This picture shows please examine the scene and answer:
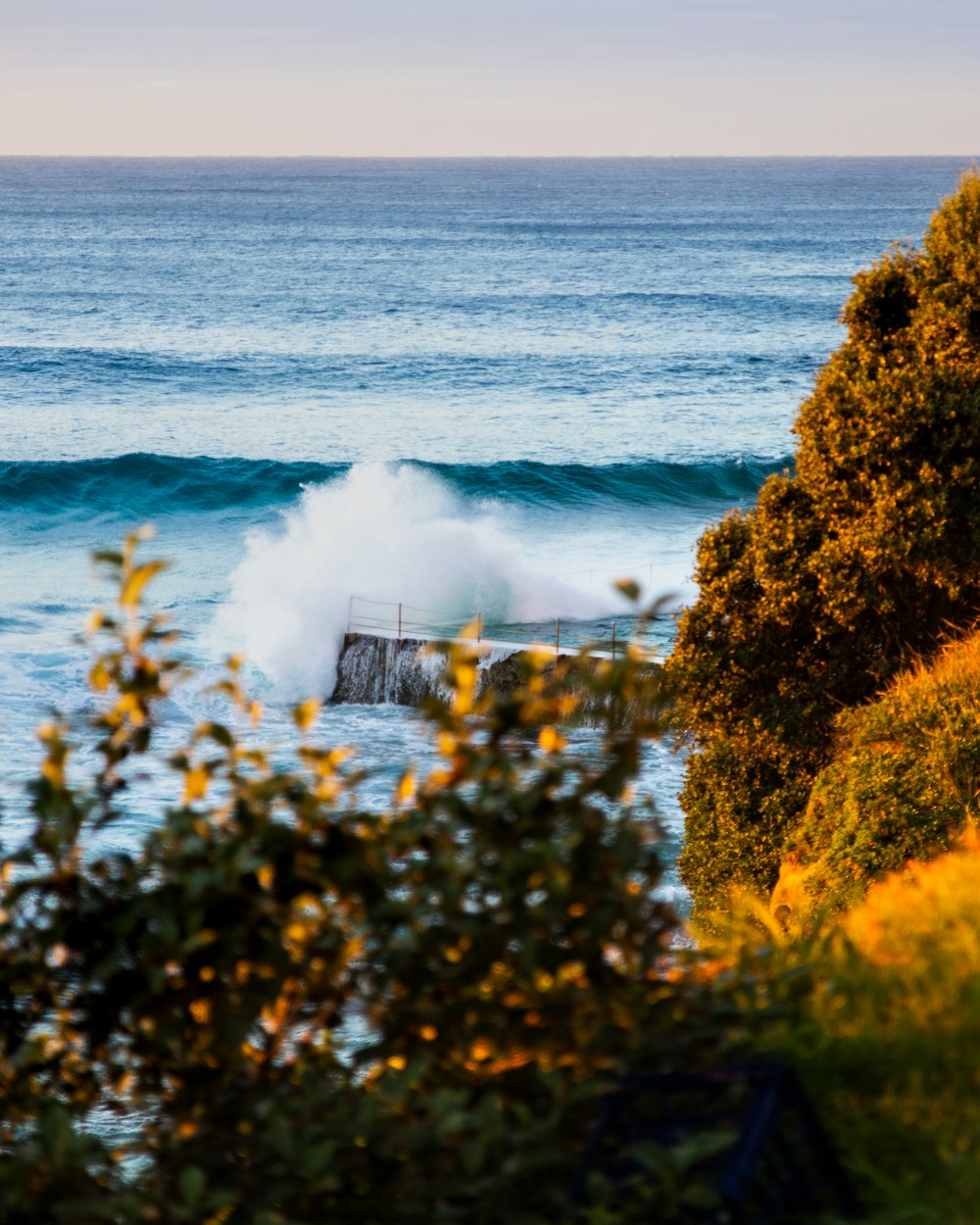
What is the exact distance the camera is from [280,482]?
41.6 meters

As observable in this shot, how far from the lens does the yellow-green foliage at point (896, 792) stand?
8.60m

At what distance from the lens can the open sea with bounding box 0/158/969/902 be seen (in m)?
28.5

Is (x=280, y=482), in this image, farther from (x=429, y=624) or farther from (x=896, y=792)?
(x=896, y=792)

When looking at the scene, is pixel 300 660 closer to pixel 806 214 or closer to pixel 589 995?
pixel 589 995

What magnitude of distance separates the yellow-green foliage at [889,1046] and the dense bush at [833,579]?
8406 millimetres

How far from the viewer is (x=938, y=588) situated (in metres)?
12.3

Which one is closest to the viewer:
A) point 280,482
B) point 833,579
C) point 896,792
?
point 896,792

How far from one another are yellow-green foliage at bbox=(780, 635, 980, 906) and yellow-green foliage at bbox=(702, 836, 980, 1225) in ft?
15.8

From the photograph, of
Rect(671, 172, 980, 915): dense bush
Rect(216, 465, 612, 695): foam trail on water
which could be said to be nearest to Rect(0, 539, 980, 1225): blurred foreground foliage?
Rect(671, 172, 980, 915): dense bush

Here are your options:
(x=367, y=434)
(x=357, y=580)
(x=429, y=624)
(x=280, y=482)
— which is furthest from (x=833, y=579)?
(x=367, y=434)

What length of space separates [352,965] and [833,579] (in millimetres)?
9601

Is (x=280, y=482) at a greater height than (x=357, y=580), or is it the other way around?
(x=280, y=482)

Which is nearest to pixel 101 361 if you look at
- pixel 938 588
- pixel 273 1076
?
pixel 938 588

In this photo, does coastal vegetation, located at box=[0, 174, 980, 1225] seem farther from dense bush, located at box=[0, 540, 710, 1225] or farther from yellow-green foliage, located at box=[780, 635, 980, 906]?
yellow-green foliage, located at box=[780, 635, 980, 906]
